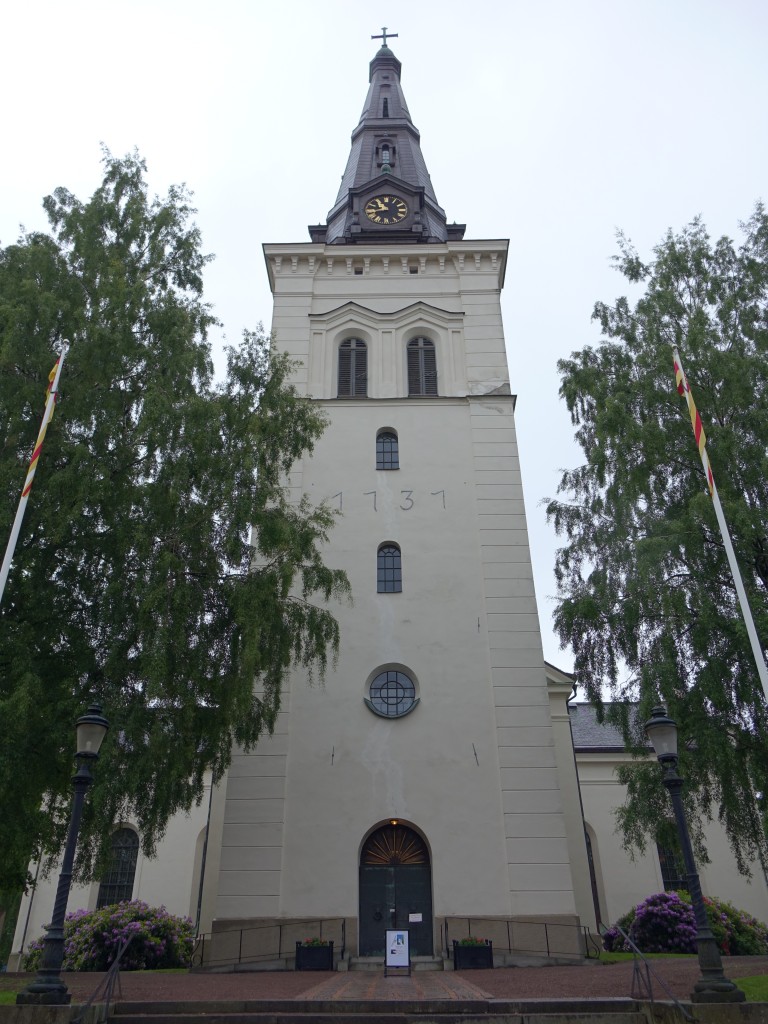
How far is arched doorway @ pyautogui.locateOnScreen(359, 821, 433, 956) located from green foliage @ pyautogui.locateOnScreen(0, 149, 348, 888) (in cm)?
529

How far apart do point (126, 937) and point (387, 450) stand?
1376cm

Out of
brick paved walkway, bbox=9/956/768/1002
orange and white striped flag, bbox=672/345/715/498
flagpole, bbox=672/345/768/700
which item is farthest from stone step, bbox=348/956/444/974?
orange and white striped flag, bbox=672/345/715/498

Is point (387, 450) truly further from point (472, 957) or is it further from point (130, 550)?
point (472, 957)

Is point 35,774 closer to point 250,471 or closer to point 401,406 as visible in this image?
point 250,471

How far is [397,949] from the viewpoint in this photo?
14688 mm

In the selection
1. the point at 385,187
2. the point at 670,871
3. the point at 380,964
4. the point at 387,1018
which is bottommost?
the point at 387,1018

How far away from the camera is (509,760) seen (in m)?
18.8

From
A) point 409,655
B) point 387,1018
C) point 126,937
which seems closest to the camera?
point 387,1018

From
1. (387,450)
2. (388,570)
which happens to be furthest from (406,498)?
(388,570)

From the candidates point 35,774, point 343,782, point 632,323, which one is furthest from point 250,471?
point 632,323

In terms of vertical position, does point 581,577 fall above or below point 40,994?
above

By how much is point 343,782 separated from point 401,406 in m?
10.9

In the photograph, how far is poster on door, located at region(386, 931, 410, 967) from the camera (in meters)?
14.6

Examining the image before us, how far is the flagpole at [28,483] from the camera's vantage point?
39.3ft
